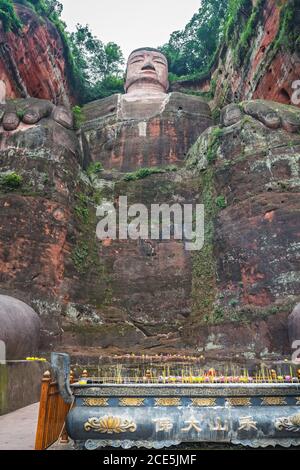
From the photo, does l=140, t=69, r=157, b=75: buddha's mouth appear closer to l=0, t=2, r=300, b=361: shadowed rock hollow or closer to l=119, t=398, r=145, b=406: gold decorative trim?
l=0, t=2, r=300, b=361: shadowed rock hollow

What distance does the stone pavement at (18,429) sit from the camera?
371 centimetres

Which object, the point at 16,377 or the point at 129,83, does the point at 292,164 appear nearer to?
the point at 16,377

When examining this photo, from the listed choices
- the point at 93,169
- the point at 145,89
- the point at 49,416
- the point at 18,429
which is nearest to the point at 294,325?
the point at 18,429

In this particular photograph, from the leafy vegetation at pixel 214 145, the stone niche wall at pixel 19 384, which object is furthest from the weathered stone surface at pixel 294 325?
the leafy vegetation at pixel 214 145

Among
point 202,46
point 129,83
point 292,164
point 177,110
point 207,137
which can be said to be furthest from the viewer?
point 202,46

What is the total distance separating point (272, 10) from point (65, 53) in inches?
403

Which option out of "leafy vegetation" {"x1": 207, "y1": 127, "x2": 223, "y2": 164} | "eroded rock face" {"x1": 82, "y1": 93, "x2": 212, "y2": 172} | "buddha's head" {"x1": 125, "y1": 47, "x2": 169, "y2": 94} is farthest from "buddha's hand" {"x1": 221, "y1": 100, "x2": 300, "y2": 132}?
"buddha's head" {"x1": 125, "y1": 47, "x2": 169, "y2": 94}

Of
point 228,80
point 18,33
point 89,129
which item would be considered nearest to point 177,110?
point 228,80

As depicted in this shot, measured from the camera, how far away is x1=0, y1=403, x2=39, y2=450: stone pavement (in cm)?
371

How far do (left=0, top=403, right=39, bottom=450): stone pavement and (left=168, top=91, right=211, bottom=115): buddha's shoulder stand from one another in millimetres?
16681

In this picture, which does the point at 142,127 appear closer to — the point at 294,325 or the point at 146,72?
the point at 146,72

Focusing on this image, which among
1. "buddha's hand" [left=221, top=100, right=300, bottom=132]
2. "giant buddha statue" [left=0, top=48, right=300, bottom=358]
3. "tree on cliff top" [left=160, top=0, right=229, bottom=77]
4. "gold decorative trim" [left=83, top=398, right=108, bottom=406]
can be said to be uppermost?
"tree on cliff top" [left=160, top=0, right=229, bottom=77]

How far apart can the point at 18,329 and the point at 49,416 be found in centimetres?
409

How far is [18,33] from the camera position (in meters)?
16.0
